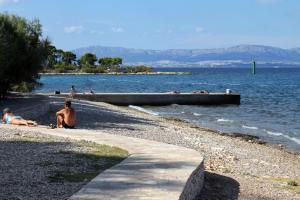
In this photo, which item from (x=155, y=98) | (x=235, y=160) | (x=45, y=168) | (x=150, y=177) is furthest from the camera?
(x=155, y=98)

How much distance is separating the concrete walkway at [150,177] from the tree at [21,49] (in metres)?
18.0

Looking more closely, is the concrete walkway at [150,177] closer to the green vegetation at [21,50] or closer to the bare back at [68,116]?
the bare back at [68,116]

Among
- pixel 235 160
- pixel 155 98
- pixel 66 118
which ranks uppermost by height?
pixel 66 118

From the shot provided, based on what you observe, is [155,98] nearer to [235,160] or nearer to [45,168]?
[235,160]

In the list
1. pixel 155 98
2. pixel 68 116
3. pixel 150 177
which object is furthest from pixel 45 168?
pixel 155 98

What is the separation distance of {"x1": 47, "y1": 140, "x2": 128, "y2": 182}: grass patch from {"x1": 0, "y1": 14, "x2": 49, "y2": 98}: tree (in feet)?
57.2

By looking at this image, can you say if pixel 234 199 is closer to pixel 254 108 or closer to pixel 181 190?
pixel 181 190

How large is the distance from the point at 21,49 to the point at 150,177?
23.5 m

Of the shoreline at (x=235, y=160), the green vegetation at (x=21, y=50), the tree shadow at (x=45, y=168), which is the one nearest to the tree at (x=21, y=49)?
the green vegetation at (x=21, y=50)

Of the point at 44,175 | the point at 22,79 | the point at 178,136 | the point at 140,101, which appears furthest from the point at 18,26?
the point at 44,175

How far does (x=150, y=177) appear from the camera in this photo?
372 inches

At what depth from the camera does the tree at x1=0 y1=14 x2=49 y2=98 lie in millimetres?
30116

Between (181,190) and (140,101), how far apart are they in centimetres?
4249

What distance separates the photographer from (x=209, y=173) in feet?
42.9
